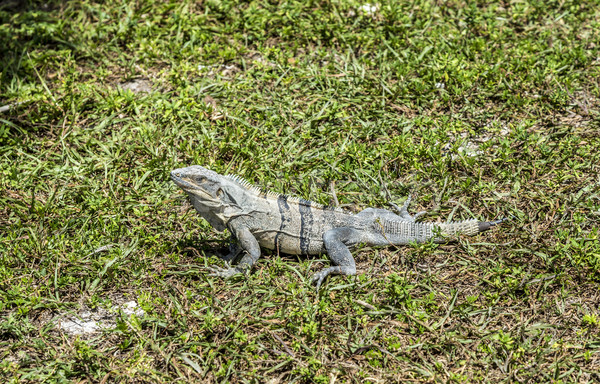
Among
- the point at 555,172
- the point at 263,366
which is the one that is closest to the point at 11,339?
the point at 263,366

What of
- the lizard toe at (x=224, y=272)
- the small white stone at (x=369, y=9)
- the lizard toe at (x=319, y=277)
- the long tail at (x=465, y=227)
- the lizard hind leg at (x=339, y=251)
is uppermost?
the small white stone at (x=369, y=9)

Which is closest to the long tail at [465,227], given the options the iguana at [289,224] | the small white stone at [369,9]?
the iguana at [289,224]

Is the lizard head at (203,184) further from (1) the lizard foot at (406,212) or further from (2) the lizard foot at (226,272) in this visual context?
(1) the lizard foot at (406,212)

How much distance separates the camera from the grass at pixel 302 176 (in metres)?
4.32

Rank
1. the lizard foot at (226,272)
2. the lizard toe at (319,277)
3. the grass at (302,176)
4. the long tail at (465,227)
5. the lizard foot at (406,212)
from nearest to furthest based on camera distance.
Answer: the grass at (302,176), the lizard toe at (319,277), the lizard foot at (226,272), the long tail at (465,227), the lizard foot at (406,212)

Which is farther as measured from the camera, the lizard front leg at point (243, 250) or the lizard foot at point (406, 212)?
the lizard foot at point (406, 212)

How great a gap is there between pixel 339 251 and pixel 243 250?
78 centimetres

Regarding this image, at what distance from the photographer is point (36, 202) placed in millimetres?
5684

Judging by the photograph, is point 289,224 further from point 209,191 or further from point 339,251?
point 209,191

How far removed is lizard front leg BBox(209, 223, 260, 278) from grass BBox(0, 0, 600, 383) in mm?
88

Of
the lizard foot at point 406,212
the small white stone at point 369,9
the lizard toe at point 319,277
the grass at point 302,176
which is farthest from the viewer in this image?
the small white stone at point 369,9

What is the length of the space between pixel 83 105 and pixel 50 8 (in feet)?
7.34

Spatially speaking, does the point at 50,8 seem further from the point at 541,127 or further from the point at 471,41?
the point at 541,127

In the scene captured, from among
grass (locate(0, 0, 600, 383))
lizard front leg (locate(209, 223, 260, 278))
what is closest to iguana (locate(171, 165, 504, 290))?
lizard front leg (locate(209, 223, 260, 278))
